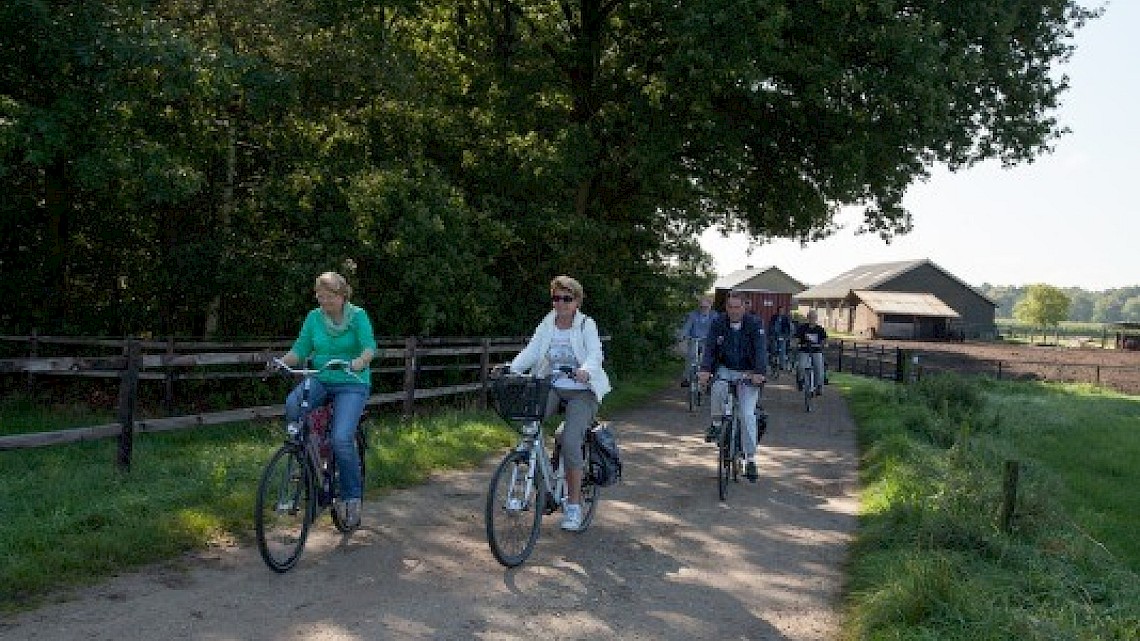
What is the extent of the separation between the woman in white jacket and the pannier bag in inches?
6.1

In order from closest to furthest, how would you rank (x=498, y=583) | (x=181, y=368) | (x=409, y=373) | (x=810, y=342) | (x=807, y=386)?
1. (x=498, y=583)
2. (x=409, y=373)
3. (x=181, y=368)
4. (x=807, y=386)
5. (x=810, y=342)

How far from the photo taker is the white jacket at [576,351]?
251 inches

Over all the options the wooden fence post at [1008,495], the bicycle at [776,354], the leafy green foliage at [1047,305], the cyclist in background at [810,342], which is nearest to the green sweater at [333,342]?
the wooden fence post at [1008,495]

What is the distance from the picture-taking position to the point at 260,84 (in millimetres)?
14461

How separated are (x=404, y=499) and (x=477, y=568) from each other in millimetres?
2104

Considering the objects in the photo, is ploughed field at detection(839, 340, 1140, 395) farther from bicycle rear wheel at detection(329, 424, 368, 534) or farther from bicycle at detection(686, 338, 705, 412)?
bicycle rear wheel at detection(329, 424, 368, 534)

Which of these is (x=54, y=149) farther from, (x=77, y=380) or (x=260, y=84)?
(x=77, y=380)

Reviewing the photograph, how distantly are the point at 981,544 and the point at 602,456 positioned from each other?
281 centimetres

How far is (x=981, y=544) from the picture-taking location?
6.58 meters

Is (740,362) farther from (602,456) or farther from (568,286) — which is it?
(568,286)

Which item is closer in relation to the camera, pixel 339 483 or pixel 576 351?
pixel 339 483

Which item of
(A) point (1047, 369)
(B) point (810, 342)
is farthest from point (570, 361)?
(A) point (1047, 369)

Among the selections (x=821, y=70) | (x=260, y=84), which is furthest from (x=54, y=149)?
(x=821, y=70)

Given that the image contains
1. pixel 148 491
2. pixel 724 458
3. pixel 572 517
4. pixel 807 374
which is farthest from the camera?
pixel 807 374
